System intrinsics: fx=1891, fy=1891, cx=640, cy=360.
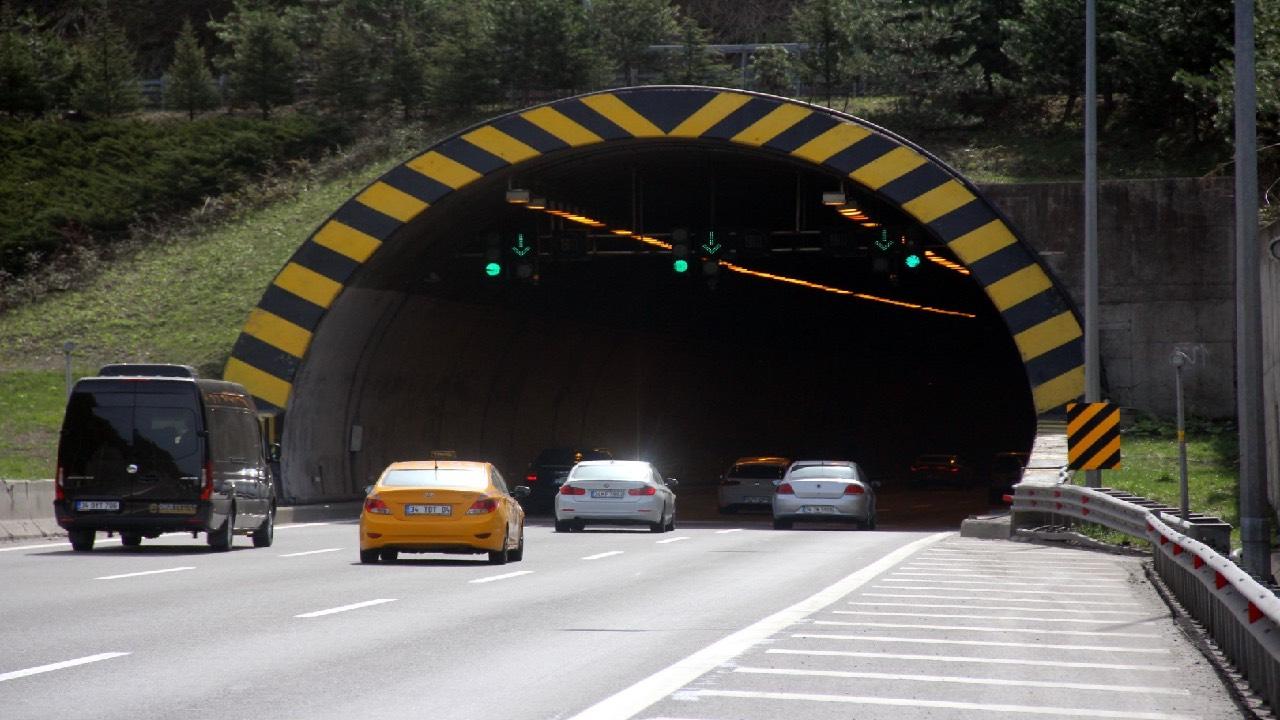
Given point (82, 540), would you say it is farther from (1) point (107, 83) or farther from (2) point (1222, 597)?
(1) point (107, 83)

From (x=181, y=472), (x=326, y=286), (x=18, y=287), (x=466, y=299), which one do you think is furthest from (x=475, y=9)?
(x=181, y=472)

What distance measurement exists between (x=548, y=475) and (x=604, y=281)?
27.9 feet

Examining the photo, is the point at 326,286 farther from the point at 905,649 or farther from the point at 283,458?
the point at 905,649

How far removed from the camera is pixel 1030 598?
17766 millimetres

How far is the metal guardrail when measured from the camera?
942 centimetres

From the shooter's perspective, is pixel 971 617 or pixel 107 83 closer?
pixel 971 617

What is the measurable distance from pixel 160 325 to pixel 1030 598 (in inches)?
1453

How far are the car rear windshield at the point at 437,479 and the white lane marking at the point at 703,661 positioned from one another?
5166mm

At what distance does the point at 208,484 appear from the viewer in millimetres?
24406

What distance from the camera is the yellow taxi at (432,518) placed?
2211cm

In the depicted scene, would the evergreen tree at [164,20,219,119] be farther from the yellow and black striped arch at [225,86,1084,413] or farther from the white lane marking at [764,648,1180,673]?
the white lane marking at [764,648,1180,673]

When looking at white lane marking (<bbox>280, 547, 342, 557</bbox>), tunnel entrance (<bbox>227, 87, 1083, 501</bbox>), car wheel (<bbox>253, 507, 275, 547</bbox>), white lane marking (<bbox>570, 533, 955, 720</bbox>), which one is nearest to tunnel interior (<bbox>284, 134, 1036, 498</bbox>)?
tunnel entrance (<bbox>227, 87, 1083, 501</bbox>)

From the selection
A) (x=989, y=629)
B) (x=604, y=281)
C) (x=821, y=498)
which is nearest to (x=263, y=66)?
(x=604, y=281)

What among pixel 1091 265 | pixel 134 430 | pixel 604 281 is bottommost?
pixel 134 430
